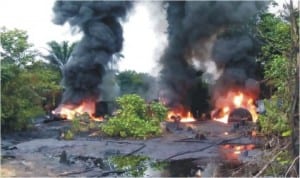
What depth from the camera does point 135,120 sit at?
19891mm

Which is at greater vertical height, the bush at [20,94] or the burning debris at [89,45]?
the burning debris at [89,45]

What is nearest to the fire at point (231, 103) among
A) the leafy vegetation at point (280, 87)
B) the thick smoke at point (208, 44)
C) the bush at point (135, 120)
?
the thick smoke at point (208, 44)

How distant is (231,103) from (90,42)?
1142cm

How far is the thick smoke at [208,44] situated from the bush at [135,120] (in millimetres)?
11473

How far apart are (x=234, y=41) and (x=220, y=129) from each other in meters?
11.8

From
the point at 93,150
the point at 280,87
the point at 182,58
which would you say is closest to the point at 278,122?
the point at 280,87

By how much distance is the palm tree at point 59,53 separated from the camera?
38938mm

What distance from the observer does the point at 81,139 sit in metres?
19.0

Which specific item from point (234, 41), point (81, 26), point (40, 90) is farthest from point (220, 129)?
point (81, 26)

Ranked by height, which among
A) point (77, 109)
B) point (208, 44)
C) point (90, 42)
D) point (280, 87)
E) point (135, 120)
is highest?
point (90, 42)

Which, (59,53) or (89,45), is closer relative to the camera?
(89,45)

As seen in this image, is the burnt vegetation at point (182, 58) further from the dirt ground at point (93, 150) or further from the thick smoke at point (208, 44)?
the dirt ground at point (93, 150)

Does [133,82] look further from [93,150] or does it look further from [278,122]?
[278,122]

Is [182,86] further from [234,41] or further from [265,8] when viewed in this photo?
[265,8]
